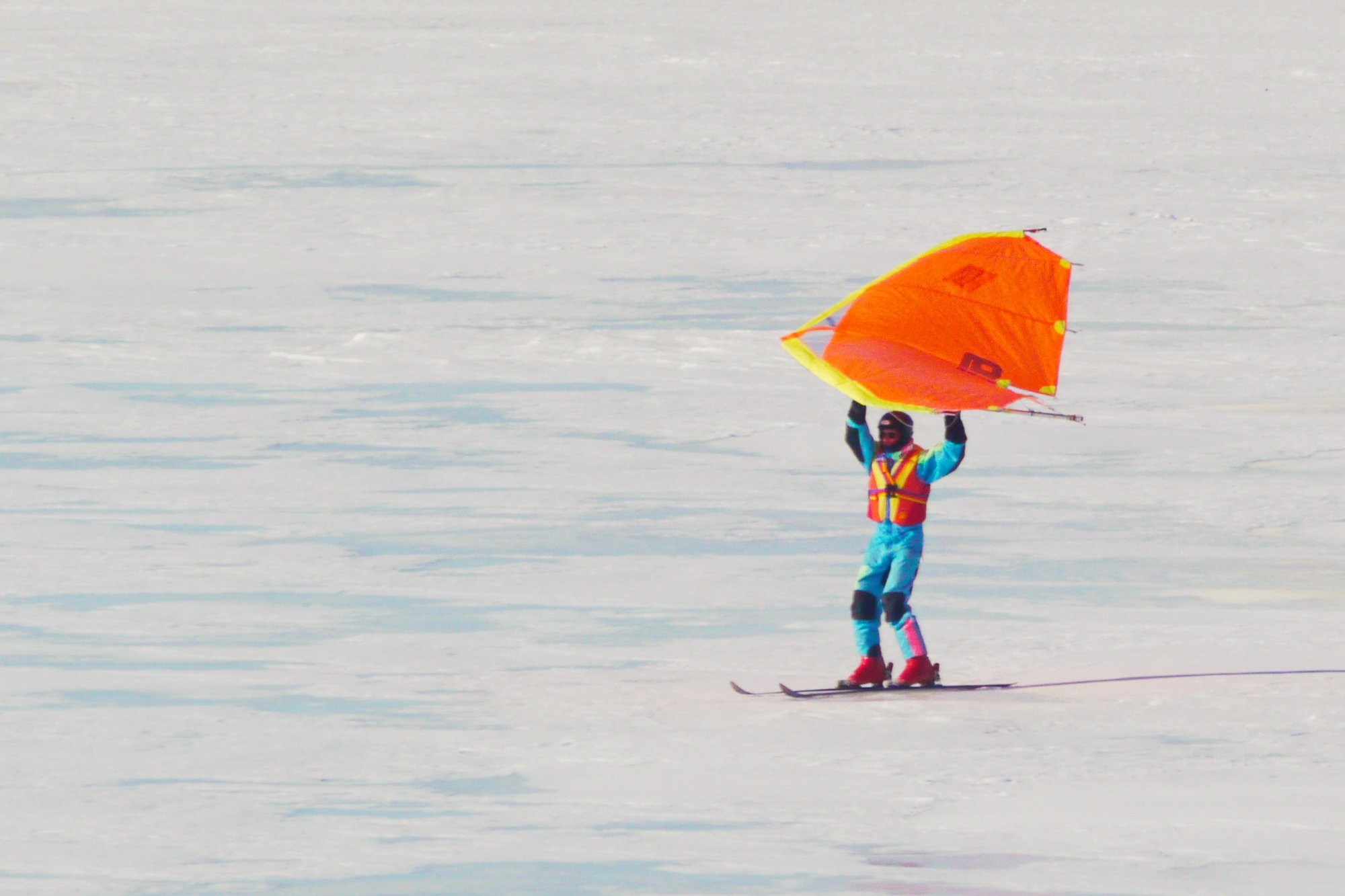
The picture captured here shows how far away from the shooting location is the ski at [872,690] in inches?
318

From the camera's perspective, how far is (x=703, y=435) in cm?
1316

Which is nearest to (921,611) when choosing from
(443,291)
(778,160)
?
(443,291)

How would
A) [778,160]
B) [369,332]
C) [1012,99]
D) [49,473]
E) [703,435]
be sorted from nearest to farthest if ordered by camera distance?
[49,473], [703,435], [369,332], [778,160], [1012,99]

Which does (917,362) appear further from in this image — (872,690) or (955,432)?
(872,690)

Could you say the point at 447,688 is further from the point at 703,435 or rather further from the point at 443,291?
the point at 443,291

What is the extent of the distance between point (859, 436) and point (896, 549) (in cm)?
47

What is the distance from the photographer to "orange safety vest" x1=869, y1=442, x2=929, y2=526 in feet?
27.0

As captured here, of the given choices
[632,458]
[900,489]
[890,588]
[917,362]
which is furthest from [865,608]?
[632,458]

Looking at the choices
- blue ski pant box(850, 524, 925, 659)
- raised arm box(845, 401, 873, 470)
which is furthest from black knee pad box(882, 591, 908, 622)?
raised arm box(845, 401, 873, 470)

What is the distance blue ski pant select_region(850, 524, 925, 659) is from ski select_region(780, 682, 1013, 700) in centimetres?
13

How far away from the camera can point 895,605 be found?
825cm

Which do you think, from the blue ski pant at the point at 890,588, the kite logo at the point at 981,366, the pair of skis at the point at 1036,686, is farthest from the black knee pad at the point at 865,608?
the kite logo at the point at 981,366

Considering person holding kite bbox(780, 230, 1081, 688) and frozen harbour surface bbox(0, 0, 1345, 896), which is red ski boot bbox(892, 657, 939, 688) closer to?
person holding kite bbox(780, 230, 1081, 688)

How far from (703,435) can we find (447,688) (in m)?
5.10
